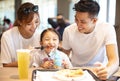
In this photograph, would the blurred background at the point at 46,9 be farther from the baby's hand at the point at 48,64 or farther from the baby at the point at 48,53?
the baby's hand at the point at 48,64

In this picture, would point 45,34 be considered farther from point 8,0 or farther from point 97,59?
point 8,0

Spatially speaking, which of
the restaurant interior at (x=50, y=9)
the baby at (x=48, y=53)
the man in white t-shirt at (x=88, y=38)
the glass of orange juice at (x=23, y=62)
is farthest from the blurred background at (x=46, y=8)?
the glass of orange juice at (x=23, y=62)

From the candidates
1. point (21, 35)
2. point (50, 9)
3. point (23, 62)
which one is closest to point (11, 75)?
point (23, 62)

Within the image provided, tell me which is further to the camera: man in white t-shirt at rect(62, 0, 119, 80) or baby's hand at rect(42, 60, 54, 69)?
man in white t-shirt at rect(62, 0, 119, 80)

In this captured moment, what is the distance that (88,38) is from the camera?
2.14 metres

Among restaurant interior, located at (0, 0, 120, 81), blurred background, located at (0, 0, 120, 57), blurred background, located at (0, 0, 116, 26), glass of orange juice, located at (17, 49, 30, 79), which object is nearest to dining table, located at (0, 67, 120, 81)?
glass of orange juice, located at (17, 49, 30, 79)

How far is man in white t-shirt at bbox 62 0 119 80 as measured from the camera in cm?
199

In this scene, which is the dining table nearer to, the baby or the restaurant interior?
the baby

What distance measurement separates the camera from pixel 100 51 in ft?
7.02

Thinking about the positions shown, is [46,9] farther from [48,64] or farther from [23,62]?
[23,62]

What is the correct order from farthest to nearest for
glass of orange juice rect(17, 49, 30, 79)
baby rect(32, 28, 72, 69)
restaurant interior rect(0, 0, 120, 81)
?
restaurant interior rect(0, 0, 120, 81) → baby rect(32, 28, 72, 69) → glass of orange juice rect(17, 49, 30, 79)

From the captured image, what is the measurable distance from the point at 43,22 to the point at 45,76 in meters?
6.37

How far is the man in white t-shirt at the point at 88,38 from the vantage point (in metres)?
1.99

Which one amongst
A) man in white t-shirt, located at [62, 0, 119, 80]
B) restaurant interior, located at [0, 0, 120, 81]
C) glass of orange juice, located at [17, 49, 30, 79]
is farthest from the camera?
restaurant interior, located at [0, 0, 120, 81]
